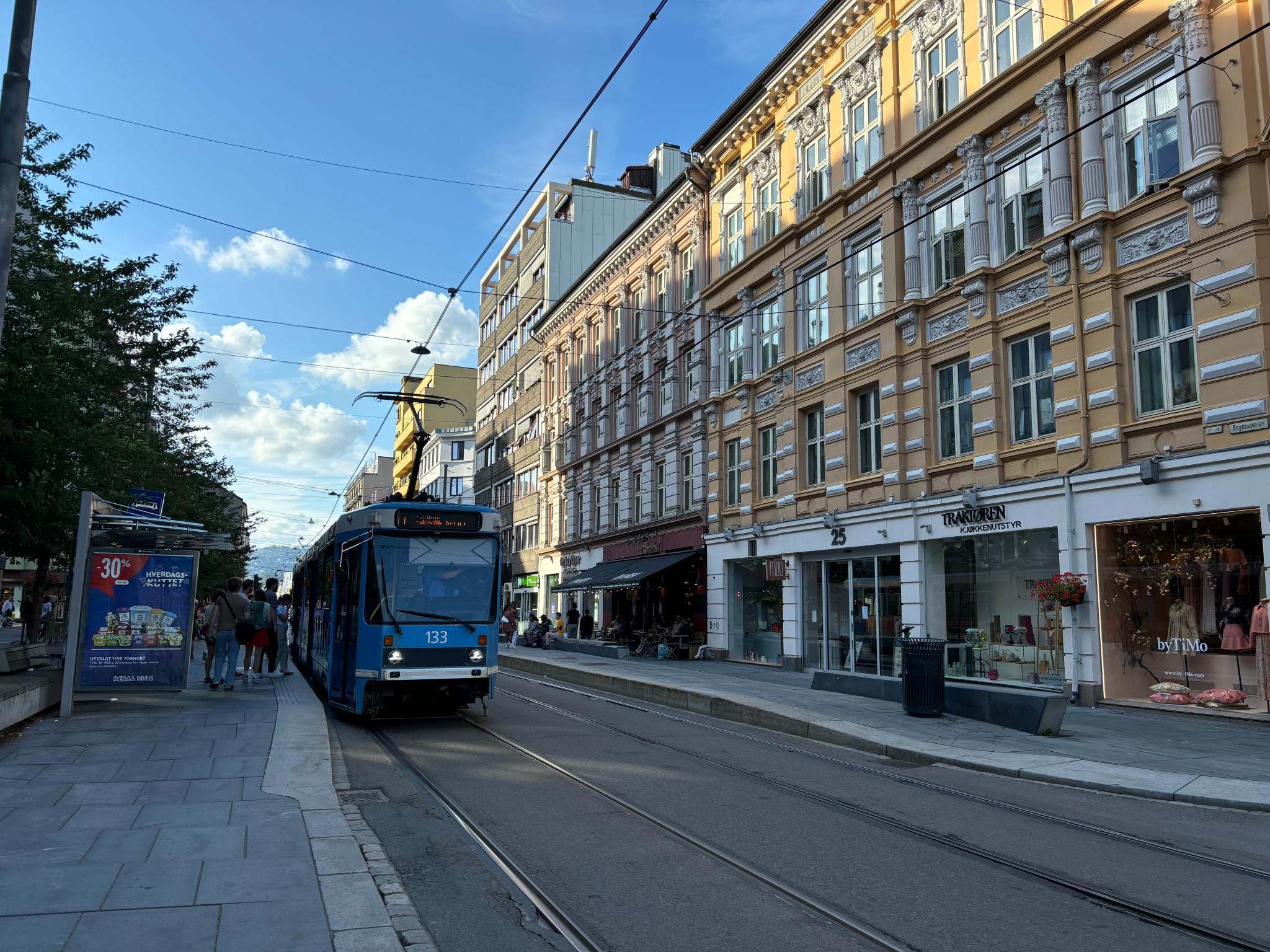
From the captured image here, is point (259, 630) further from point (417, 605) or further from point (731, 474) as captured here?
point (731, 474)

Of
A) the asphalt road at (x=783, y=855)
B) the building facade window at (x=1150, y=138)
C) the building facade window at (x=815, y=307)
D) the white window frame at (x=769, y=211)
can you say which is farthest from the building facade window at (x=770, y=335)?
the asphalt road at (x=783, y=855)

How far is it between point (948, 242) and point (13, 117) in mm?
17055

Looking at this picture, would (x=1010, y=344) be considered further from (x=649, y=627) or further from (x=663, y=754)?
(x=649, y=627)

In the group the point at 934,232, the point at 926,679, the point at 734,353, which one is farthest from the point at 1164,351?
the point at 734,353

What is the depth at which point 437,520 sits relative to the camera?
527 inches

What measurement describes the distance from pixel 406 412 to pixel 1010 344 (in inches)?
3263

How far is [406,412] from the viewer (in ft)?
316

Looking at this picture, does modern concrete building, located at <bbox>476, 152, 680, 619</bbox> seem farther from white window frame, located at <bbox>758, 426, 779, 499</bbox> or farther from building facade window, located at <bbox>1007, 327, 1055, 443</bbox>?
building facade window, located at <bbox>1007, 327, 1055, 443</bbox>

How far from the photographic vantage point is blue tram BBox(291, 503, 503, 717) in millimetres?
12828

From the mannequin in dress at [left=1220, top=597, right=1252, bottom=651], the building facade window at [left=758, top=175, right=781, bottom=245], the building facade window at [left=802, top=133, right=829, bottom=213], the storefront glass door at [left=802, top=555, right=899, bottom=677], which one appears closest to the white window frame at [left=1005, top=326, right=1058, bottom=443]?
the mannequin in dress at [left=1220, top=597, right=1252, bottom=651]

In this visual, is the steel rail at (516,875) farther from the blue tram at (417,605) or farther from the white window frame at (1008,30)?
the white window frame at (1008,30)

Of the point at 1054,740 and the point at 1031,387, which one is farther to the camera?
the point at 1031,387

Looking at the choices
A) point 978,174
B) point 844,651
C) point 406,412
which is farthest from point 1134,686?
point 406,412

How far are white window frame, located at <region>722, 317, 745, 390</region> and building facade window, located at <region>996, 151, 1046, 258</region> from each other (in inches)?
404
